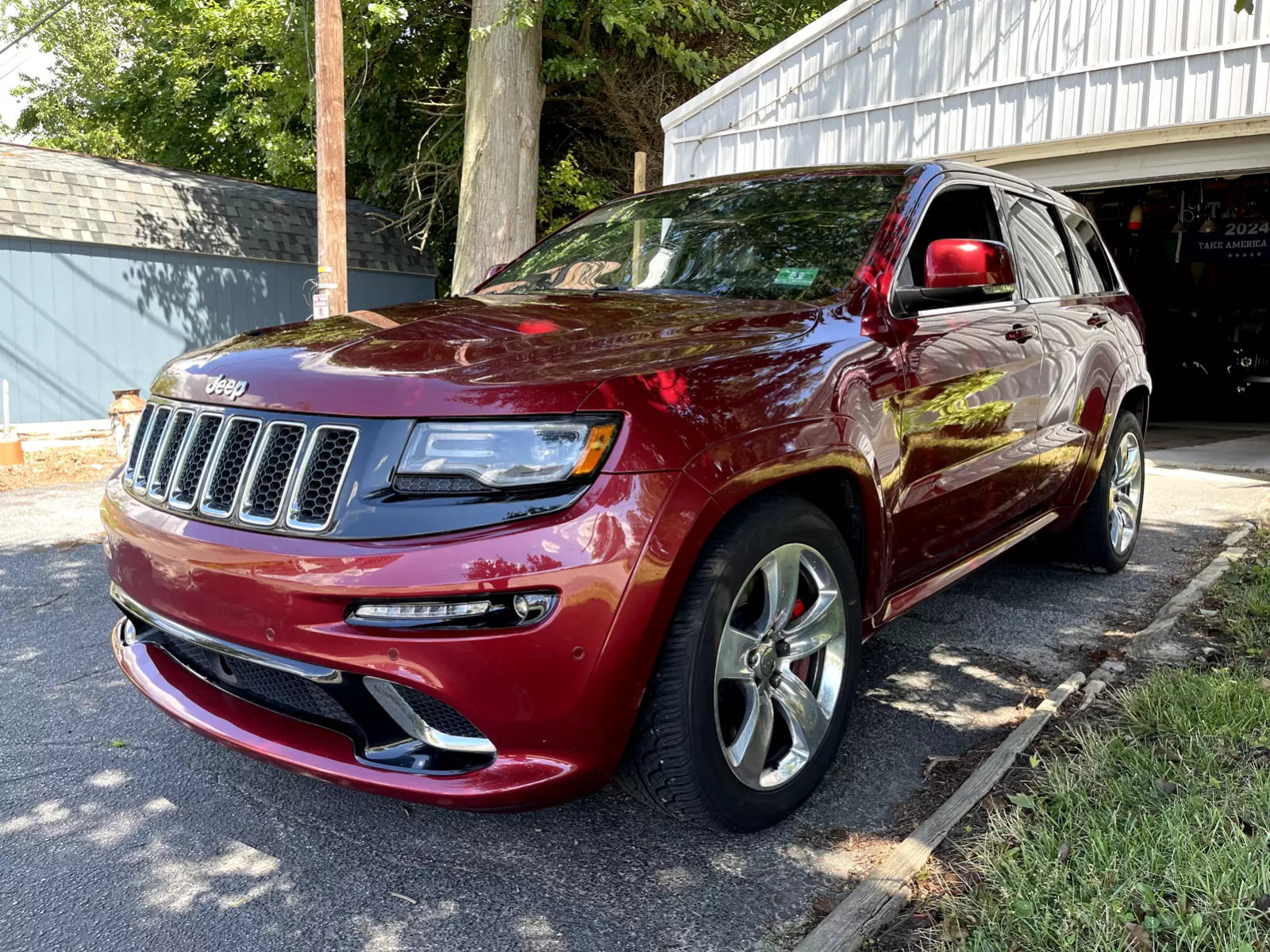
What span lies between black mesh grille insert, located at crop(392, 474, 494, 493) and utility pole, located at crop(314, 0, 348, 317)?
21.9 ft

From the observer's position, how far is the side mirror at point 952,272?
10.3 feet

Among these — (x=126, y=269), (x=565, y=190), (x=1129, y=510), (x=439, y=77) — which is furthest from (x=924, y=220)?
(x=439, y=77)

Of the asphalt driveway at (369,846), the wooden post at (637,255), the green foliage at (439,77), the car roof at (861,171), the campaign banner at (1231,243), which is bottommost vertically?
the asphalt driveway at (369,846)

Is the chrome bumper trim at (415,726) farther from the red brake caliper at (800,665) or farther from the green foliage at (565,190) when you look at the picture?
the green foliage at (565,190)

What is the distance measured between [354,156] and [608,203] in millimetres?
14508

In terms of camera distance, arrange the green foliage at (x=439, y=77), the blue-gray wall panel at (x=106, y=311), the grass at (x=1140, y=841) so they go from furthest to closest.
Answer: the green foliage at (x=439, y=77), the blue-gray wall panel at (x=106, y=311), the grass at (x=1140, y=841)

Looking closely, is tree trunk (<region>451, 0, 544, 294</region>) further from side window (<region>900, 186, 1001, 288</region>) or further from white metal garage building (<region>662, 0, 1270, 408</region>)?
side window (<region>900, 186, 1001, 288</region>)

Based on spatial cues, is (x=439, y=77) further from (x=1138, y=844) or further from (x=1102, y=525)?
(x=1138, y=844)

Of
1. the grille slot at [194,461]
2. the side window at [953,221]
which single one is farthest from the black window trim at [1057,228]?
the grille slot at [194,461]

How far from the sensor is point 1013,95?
978 centimetres

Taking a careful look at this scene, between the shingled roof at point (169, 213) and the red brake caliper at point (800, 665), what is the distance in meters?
12.3

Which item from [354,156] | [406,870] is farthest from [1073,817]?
[354,156]

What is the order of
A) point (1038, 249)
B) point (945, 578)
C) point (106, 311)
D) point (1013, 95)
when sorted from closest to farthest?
1. point (945, 578)
2. point (1038, 249)
3. point (1013, 95)
4. point (106, 311)

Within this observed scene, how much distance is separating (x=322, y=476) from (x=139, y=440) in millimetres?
994
